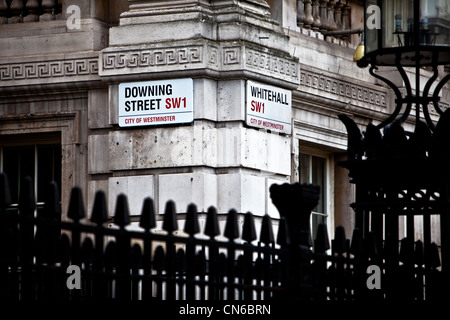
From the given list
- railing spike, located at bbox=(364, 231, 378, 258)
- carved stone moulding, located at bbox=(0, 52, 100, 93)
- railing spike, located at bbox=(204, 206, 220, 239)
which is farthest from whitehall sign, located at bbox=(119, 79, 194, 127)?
railing spike, located at bbox=(204, 206, 220, 239)

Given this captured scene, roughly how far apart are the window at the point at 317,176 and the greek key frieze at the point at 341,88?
2.96 ft

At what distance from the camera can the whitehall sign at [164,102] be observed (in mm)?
15555

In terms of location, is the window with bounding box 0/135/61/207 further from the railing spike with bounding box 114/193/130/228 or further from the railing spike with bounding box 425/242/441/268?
the railing spike with bounding box 114/193/130/228

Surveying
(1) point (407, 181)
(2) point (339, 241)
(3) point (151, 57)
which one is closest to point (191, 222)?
(2) point (339, 241)

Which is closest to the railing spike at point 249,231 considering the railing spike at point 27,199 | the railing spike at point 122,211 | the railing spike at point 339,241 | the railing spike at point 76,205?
the railing spike at point 339,241

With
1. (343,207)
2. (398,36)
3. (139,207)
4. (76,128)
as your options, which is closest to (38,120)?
(76,128)

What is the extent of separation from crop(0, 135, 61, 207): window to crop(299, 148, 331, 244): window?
10.8ft

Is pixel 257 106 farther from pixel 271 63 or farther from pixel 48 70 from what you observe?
pixel 48 70

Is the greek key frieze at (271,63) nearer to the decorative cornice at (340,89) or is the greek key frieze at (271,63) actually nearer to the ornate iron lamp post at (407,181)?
the decorative cornice at (340,89)

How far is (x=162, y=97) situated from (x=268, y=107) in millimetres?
1334

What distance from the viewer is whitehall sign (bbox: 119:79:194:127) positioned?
1555 centimetres

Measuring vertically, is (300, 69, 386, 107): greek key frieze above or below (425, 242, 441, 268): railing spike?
above

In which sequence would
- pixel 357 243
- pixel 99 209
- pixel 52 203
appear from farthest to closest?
pixel 357 243
pixel 99 209
pixel 52 203

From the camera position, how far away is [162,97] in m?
15.6
